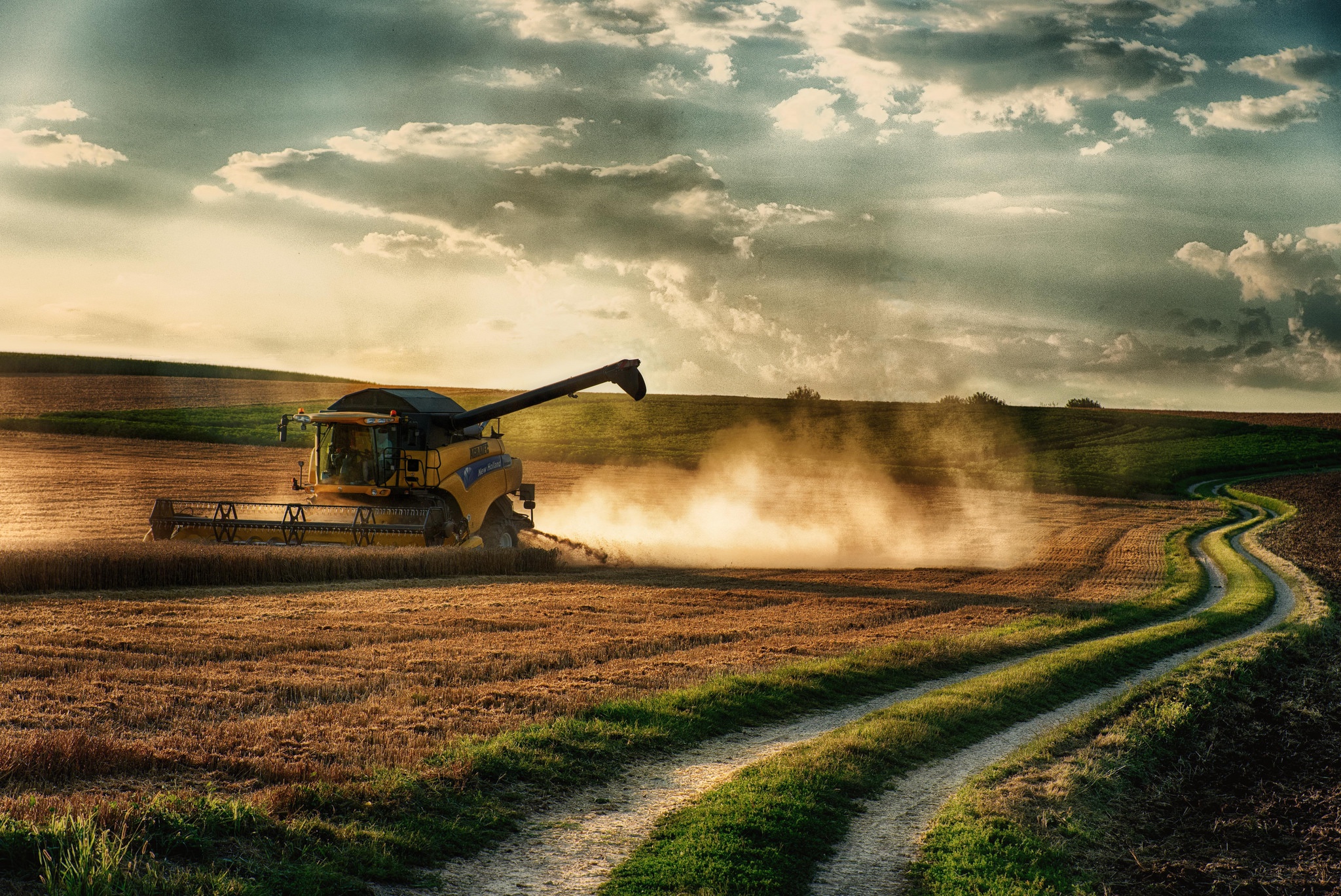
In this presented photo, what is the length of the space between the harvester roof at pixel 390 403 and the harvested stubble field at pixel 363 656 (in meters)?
5.40

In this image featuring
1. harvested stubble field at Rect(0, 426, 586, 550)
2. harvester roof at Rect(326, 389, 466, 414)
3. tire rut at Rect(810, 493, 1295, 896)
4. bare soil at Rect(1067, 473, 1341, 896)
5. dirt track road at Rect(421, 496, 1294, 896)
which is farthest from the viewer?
harvested stubble field at Rect(0, 426, 586, 550)

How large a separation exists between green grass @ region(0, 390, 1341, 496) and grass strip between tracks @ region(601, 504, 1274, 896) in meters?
49.4

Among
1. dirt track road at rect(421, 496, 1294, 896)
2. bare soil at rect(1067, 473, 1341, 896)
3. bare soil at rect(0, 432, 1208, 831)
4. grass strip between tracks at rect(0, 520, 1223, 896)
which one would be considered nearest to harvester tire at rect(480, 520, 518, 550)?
bare soil at rect(0, 432, 1208, 831)

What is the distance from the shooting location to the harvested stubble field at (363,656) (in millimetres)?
9281

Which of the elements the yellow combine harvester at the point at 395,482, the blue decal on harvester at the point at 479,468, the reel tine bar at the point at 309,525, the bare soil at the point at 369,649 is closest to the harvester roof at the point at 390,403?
the yellow combine harvester at the point at 395,482

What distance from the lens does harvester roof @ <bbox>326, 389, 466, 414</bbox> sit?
2705cm

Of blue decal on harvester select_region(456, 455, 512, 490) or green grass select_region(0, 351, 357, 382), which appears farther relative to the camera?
green grass select_region(0, 351, 357, 382)

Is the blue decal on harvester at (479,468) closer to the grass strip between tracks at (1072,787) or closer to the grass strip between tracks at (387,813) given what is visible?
the grass strip between tracks at (387,813)

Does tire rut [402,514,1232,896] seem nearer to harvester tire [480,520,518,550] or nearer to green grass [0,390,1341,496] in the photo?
harvester tire [480,520,518,550]

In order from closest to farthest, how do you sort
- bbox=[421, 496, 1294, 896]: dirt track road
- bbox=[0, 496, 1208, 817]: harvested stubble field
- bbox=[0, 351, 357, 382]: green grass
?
bbox=[421, 496, 1294, 896]: dirt track road → bbox=[0, 496, 1208, 817]: harvested stubble field → bbox=[0, 351, 357, 382]: green grass

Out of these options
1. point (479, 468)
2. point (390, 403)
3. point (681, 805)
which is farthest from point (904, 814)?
point (390, 403)

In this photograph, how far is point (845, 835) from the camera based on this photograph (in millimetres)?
9250

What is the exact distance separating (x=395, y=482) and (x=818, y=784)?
18.3m

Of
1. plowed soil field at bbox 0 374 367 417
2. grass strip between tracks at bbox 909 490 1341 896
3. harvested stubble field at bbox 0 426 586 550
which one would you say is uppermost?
plowed soil field at bbox 0 374 367 417
